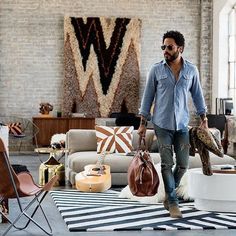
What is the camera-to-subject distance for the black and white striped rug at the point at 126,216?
5254 millimetres

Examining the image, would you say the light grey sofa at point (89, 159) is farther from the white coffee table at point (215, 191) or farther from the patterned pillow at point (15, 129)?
the patterned pillow at point (15, 129)

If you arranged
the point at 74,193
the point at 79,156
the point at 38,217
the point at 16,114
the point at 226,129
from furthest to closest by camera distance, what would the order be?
1. the point at 16,114
2. the point at 226,129
3. the point at 79,156
4. the point at 74,193
5. the point at 38,217

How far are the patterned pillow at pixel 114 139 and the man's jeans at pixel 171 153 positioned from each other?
2644mm

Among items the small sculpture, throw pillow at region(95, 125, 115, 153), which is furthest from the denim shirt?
the small sculpture

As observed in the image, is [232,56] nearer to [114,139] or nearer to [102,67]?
[102,67]

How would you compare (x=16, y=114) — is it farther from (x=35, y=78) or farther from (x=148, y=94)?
(x=148, y=94)

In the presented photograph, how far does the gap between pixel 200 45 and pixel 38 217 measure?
9516mm

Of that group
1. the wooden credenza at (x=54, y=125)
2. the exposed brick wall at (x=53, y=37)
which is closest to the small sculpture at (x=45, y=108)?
the wooden credenza at (x=54, y=125)

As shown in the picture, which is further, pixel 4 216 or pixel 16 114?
pixel 16 114

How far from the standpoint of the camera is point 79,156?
798 cm

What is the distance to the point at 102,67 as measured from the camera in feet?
46.8

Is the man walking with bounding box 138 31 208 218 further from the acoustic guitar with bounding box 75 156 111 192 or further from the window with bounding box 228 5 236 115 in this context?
the window with bounding box 228 5 236 115

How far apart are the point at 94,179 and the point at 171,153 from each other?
2008mm

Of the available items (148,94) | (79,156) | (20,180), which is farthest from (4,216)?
(79,156)
